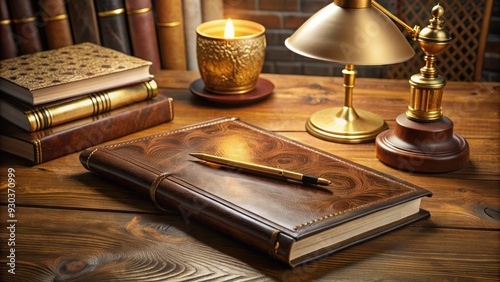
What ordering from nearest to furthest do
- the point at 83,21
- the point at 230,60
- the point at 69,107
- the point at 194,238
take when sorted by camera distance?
1. the point at 194,238
2. the point at 69,107
3. the point at 230,60
4. the point at 83,21

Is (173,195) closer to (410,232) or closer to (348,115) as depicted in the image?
(410,232)

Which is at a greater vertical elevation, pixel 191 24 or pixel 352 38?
pixel 352 38

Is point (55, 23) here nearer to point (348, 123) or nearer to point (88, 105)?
point (88, 105)

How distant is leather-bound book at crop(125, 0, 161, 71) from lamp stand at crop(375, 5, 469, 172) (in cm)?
76

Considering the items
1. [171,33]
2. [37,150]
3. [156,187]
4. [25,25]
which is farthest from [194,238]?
[171,33]

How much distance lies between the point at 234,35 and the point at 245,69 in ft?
0.41

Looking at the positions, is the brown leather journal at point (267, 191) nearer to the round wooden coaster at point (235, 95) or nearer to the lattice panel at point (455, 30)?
the round wooden coaster at point (235, 95)

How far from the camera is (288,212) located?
30.2 inches

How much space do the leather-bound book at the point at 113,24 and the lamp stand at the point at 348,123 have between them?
1.91ft

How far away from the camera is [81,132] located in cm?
108

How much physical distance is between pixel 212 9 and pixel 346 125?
2.57 ft

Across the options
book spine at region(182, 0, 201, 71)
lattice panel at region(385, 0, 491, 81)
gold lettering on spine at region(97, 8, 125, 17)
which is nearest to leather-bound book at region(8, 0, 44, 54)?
gold lettering on spine at region(97, 8, 125, 17)

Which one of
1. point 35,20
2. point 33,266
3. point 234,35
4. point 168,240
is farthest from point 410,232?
point 35,20

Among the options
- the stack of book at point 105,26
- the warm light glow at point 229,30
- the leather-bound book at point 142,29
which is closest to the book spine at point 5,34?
the stack of book at point 105,26
